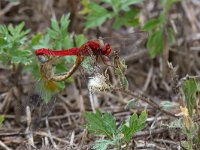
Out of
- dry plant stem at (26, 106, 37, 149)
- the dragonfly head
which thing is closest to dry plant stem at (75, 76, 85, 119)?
dry plant stem at (26, 106, 37, 149)

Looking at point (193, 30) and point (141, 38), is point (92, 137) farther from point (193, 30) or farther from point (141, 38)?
point (193, 30)

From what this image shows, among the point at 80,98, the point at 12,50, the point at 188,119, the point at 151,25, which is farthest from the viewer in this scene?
the point at 151,25

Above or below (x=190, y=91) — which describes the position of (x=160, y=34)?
above

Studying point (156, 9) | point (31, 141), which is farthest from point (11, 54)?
point (156, 9)

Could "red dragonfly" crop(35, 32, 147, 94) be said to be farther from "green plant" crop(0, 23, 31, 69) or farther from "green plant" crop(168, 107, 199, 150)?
"green plant" crop(168, 107, 199, 150)

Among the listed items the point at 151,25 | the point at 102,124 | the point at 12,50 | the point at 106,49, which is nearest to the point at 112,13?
the point at 151,25

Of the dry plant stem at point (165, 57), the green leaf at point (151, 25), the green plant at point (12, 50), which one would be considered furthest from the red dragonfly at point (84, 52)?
the dry plant stem at point (165, 57)

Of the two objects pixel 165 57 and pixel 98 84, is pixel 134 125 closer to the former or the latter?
pixel 98 84
